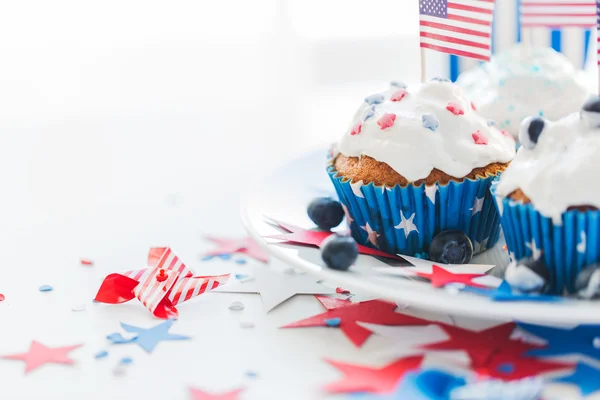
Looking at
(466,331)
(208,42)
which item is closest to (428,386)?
(466,331)

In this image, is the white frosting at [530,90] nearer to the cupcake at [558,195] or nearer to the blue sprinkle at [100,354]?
the cupcake at [558,195]

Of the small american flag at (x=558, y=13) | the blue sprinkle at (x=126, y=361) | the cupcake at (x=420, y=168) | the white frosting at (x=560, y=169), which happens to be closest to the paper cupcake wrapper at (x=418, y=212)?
the cupcake at (x=420, y=168)

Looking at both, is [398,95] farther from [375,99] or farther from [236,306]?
[236,306]

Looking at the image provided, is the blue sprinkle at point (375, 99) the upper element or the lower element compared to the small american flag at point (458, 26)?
lower

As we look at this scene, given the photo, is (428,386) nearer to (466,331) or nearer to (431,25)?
(466,331)

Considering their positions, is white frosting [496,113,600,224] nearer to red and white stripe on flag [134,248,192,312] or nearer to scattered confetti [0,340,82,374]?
red and white stripe on flag [134,248,192,312]

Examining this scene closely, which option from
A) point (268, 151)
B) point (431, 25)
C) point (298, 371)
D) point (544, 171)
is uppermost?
point (431, 25)

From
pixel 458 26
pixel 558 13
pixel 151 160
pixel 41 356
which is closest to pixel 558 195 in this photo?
pixel 458 26
